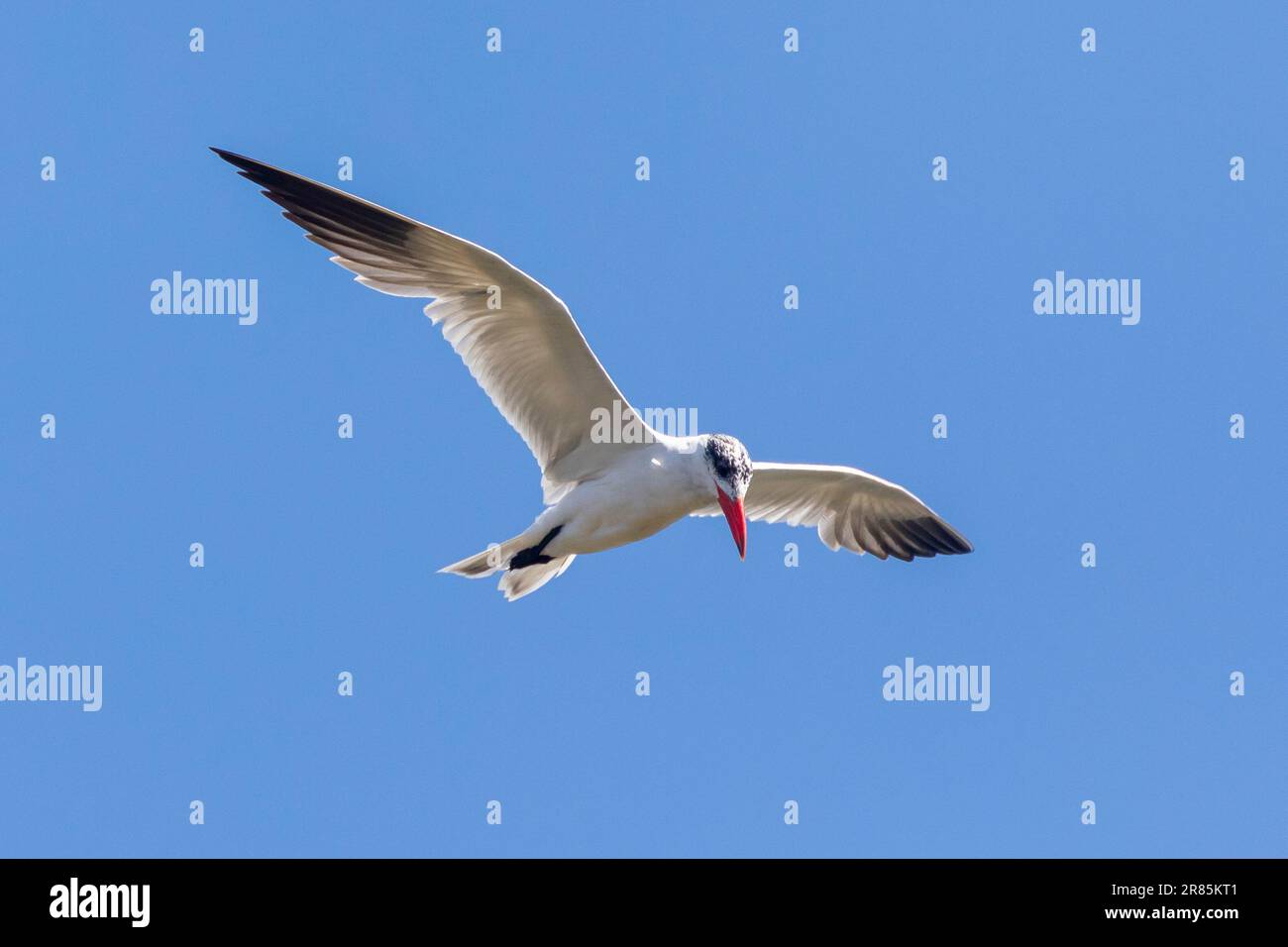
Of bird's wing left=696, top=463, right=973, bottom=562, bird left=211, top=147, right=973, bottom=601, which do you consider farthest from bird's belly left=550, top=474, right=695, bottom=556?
bird's wing left=696, top=463, right=973, bottom=562

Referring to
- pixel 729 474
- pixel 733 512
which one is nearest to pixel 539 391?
pixel 729 474

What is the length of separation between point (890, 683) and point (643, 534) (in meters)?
3.85

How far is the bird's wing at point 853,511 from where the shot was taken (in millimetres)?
A: 13570

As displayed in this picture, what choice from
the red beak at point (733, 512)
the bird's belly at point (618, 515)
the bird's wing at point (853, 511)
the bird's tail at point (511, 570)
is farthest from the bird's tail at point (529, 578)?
the bird's wing at point (853, 511)

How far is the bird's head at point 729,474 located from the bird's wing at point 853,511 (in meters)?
1.67

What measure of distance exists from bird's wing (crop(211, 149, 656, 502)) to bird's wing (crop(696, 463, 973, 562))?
205cm

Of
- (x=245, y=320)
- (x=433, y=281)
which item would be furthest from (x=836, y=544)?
(x=245, y=320)

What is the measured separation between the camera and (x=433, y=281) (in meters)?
11.8

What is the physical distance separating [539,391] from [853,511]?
3331 millimetres

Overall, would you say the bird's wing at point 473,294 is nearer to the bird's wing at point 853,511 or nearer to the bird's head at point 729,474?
the bird's head at point 729,474

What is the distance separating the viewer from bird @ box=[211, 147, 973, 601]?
11.5m

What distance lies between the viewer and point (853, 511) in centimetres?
1412

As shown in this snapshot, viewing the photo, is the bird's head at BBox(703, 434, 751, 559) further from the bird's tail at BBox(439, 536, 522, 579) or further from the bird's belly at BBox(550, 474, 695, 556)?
the bird's tail at BBox(439, 536, 522, 579)
